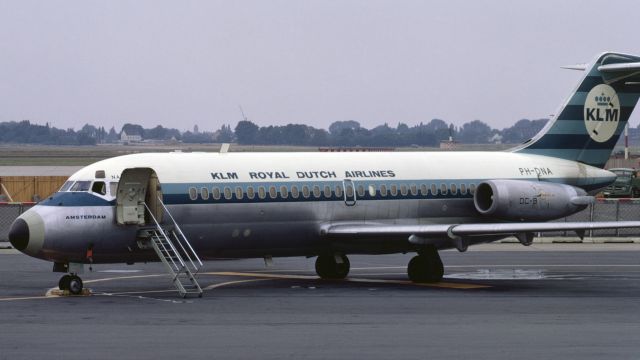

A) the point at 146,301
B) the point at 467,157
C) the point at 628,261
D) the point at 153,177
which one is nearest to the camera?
the point at 146,301

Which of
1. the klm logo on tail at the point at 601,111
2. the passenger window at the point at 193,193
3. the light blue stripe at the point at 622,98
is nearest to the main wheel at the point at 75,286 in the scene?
the passenger window at the point at 193,193

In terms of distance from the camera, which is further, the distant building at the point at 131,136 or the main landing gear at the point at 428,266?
the distant building at the point at 131,136

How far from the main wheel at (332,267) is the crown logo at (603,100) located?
900cm

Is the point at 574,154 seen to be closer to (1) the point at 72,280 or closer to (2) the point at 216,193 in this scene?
(2) the point at 216,193

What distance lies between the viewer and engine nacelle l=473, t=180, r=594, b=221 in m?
31.5

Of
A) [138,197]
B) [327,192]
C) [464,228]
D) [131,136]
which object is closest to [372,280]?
[327,192]

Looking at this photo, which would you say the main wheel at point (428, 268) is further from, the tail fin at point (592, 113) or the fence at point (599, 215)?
the fence at point (599, 215)

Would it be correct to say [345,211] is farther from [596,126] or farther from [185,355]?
[185,355]

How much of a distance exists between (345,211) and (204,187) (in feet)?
13.1

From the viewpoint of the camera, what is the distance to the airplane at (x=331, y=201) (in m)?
27.0

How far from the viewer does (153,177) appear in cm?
2770

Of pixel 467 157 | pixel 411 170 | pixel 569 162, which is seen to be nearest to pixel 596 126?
pixel 569 162

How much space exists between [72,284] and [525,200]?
1225cm

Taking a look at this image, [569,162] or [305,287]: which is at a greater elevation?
[569,162]
